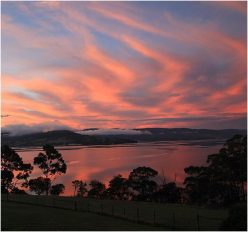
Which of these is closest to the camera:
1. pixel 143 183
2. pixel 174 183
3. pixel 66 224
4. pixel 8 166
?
pixel 66 224

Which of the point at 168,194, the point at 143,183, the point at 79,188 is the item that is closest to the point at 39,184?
the point at 79,188

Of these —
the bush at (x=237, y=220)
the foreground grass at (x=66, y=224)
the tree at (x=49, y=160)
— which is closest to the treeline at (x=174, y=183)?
the tree at (x=49, y=160)

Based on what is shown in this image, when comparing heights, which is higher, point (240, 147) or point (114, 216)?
point (240, 147)

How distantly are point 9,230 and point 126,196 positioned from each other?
189 ft

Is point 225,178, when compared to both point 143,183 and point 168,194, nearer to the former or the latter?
point 168,194

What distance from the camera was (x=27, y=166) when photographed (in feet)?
266

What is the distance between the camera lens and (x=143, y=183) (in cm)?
7588

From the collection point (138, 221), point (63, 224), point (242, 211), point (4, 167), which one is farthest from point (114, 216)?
point (4, 167)

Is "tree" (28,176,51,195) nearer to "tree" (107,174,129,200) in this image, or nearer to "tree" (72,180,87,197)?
"tree" (72,180,87,197)

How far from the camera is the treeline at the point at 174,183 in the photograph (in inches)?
2307

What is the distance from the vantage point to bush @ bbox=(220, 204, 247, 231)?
19.4 meters

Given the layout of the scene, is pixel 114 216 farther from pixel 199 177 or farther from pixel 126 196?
pixel 126 196

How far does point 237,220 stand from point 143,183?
185 feet

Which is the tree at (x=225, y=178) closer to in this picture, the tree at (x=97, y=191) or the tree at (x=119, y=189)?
the tree at (x=119, y=189)
